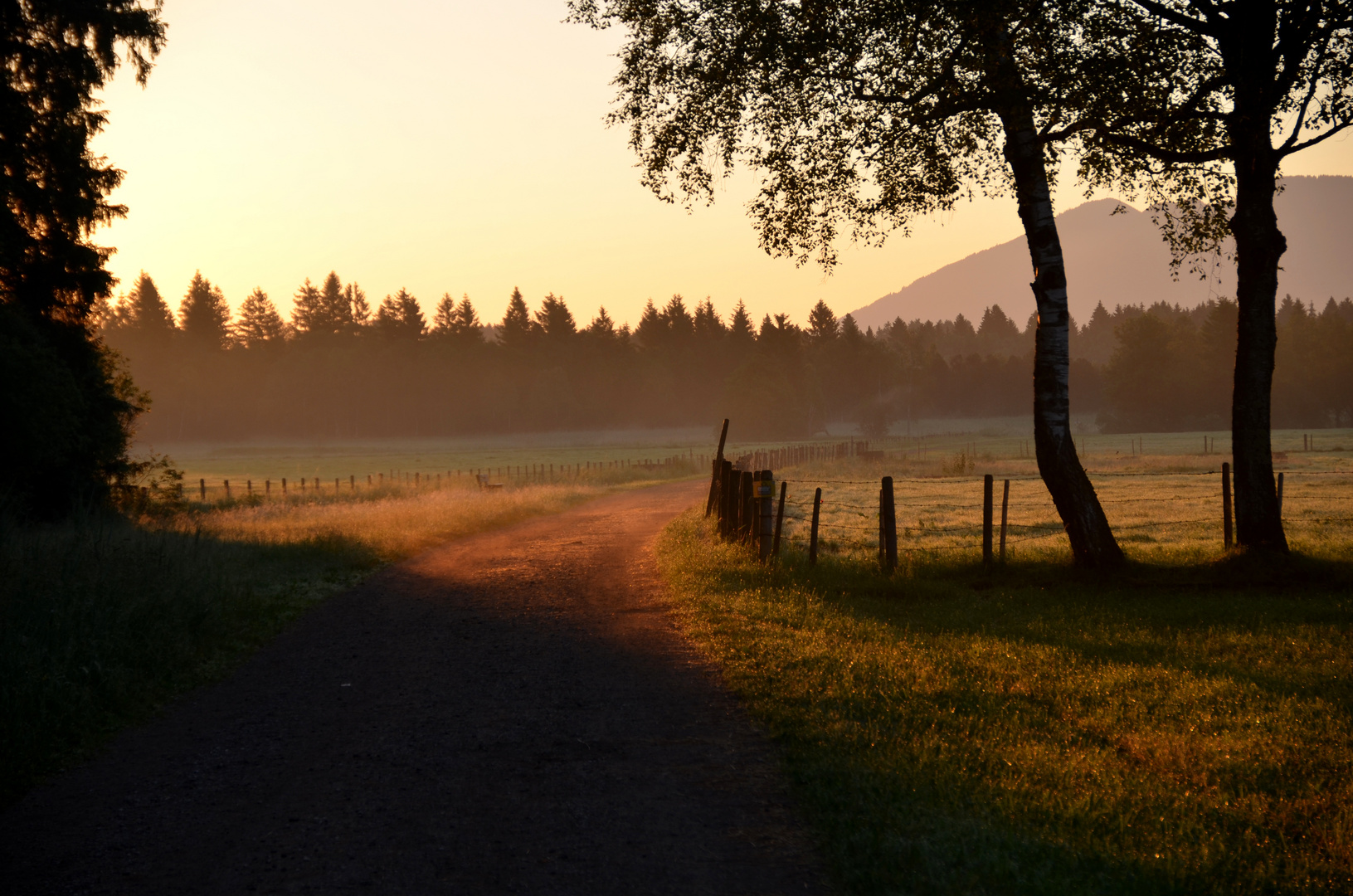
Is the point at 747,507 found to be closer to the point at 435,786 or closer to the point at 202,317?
the point at 435,786

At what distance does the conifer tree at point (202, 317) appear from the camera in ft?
387

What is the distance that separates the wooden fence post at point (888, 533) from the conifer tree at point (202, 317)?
123519 mm

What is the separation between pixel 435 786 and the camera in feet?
19.4

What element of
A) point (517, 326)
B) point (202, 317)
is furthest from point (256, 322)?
point (517, 326)

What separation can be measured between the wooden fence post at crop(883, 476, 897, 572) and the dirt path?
15.6 ft

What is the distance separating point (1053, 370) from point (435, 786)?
1092 cm

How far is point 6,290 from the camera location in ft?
59.6

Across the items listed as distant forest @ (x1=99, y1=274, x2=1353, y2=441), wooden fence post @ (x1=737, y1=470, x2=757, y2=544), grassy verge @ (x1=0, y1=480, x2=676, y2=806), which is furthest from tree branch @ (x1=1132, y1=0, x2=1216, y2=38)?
distant forest @ (x1=99, y1=274, x2=1353, y2=441)

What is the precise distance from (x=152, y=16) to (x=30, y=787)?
17120 mm

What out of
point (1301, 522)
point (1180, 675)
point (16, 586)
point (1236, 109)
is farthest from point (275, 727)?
point (1301, 522)

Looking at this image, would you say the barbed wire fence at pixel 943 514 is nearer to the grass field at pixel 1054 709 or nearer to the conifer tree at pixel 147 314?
the grass field at pixel 1054 709

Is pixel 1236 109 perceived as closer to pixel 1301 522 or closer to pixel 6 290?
pixel 1301 522

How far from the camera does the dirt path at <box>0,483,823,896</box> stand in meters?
4.69

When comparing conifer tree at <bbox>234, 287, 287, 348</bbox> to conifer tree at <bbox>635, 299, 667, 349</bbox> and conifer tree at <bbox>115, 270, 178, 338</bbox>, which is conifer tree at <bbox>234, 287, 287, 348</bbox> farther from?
conifer tree at <bbox>635, 299, 667, 349</bbox>
